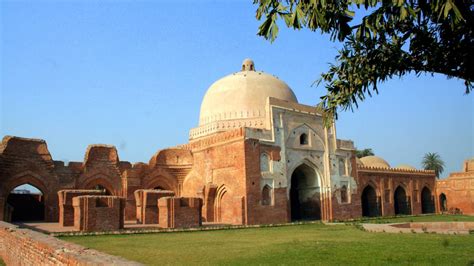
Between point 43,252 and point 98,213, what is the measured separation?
9.17 m

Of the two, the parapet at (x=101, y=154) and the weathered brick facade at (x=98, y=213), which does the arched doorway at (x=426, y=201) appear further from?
the weathered brick facade at (x=98, y=213)

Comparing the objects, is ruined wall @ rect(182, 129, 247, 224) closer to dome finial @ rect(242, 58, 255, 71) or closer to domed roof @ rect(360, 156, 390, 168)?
dome finial @ rect(242, 58, 255, 71)

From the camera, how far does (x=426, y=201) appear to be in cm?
3366

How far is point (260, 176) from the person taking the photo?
65.9 feet

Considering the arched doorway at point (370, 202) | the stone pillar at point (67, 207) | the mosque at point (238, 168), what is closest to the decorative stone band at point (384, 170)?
the mosque at point (238, 168)

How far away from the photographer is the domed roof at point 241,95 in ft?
79.3

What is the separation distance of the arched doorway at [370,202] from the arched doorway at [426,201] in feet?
21.5

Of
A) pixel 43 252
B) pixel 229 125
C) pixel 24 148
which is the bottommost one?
pixel 43 252

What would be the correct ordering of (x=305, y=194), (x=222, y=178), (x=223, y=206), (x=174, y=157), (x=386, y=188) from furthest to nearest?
(x=386, y=188) → (x=305, y=194) → (x=174, y=157) → (x=222, y=178) → (x=223, y=206)

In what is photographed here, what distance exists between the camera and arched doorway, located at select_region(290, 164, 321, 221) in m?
23.7

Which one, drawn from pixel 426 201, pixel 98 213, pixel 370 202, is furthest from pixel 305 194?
pixel 426 201

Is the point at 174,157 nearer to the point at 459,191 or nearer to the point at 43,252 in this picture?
the point at 43,252

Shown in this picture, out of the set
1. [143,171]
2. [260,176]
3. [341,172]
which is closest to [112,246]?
[260,176]

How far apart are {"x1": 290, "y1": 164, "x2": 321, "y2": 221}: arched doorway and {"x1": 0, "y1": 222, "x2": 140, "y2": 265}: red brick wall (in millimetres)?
16562
